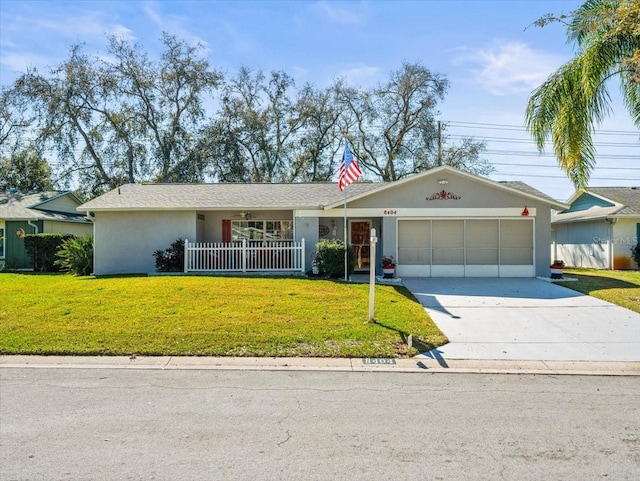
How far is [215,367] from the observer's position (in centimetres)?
636

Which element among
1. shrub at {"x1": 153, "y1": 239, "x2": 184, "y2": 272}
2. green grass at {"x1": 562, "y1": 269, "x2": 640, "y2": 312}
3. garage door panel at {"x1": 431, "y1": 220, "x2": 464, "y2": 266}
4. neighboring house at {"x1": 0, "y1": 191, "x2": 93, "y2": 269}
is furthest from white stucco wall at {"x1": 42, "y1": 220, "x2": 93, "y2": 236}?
green grass at {"x1": 562, "y1": 269, "x2": 640, "y2": 312}

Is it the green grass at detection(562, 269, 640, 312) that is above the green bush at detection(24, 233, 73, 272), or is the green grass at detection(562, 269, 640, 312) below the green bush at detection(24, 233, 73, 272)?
below

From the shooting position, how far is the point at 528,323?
9.22 metres

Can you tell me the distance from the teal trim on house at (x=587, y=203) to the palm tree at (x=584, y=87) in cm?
1138

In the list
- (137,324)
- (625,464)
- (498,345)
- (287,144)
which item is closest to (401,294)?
(498,345)

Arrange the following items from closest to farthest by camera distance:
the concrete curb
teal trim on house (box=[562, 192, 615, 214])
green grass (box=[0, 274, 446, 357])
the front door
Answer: the concrete curb < green grass (box=[0, 274, 446, 357]) < the front door < teal trim on house (box=[562, 192, 615, 214])

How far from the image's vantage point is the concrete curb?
6.31 meters

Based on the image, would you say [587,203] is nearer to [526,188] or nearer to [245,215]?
[526,188]

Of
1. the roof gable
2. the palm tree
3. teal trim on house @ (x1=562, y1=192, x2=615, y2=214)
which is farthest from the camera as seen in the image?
teal trim on house @ (x1=562, y1=192, x2=615, y2=214)

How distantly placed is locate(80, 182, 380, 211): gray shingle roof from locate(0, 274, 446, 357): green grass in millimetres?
4708

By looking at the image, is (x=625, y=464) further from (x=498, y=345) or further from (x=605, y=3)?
(x=605, y=3)

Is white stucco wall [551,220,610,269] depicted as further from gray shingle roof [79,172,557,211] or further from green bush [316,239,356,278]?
green bush [316,239,356,278]

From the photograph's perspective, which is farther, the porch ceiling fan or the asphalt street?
the porch ceiling fan

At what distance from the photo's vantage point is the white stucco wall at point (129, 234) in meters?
16.9
